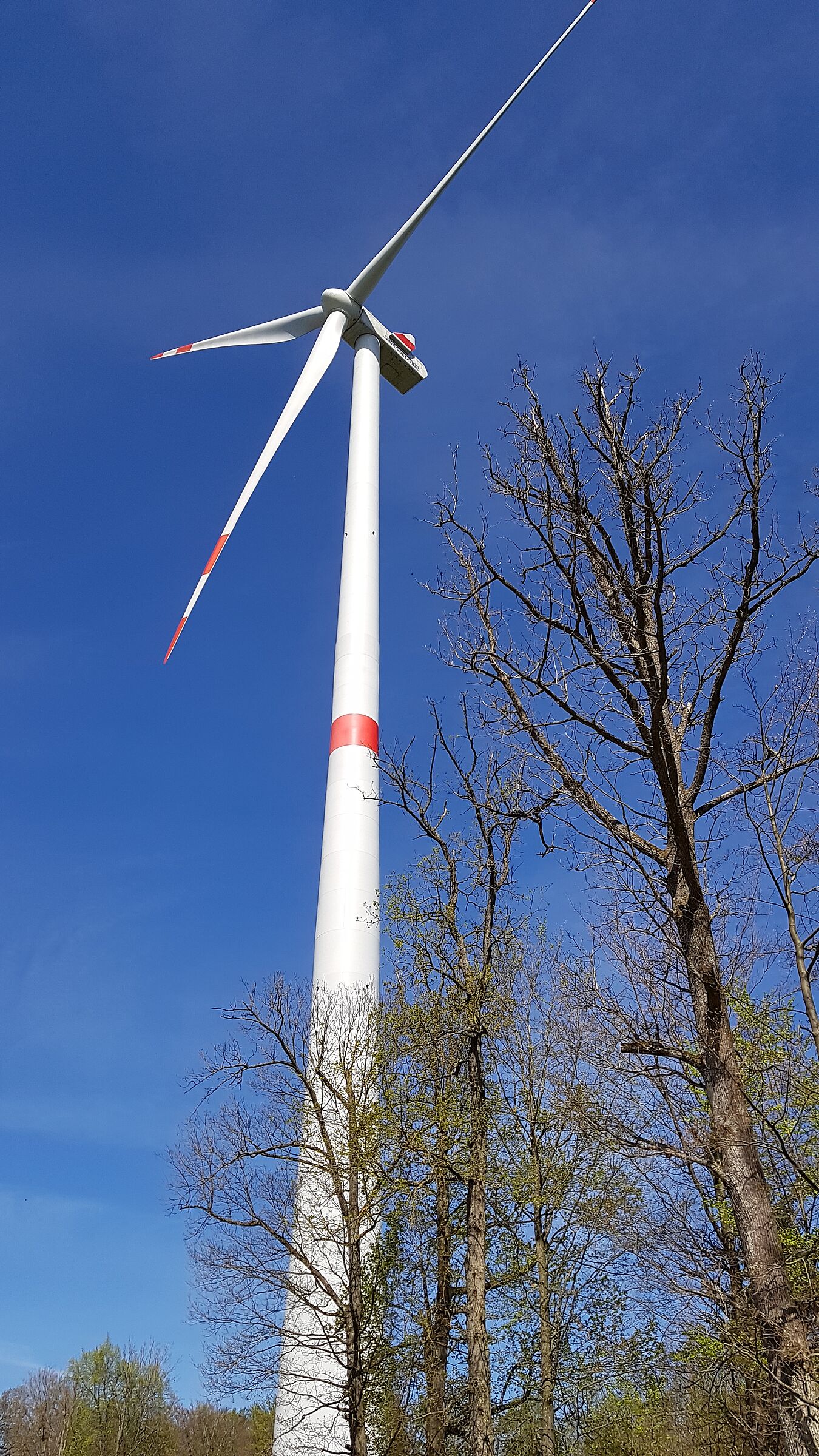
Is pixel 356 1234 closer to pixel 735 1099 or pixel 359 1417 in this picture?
pixel 359 1417

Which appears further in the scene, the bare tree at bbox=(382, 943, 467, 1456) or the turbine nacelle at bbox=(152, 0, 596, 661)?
the turbine nacelle at bbox=(152, 0, 596, 661)

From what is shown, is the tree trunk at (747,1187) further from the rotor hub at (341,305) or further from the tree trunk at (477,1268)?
the rotor hub at (341,305)

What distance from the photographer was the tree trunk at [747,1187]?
7992 millimetres

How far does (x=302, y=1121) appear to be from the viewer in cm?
1873

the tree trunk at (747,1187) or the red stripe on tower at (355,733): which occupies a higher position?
the red stripe on tower at (355,733)

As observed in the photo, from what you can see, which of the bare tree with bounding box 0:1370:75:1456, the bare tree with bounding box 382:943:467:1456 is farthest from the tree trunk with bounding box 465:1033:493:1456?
the bare tree with bounding box 0:1370:75:1456

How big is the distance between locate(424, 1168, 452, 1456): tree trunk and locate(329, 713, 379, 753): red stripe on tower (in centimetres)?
985

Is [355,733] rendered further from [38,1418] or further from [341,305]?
[38,1418]

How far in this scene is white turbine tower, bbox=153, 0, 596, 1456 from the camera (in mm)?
17344

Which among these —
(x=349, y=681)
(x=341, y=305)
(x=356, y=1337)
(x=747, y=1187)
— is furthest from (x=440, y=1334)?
(x=341, y=305)

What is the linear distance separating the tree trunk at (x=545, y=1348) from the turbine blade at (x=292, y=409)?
15170 millimetres

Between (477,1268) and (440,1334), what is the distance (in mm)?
1947

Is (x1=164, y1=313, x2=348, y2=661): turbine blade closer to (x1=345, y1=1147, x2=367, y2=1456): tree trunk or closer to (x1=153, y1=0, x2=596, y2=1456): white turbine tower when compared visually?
(x1=153, y1=0, x2=596, y2=1456): white turbine tower

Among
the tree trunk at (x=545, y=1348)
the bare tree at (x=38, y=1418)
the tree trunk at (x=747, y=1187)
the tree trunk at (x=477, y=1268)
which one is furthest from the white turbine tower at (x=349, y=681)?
the bare tree at (x=38, y=1418)
